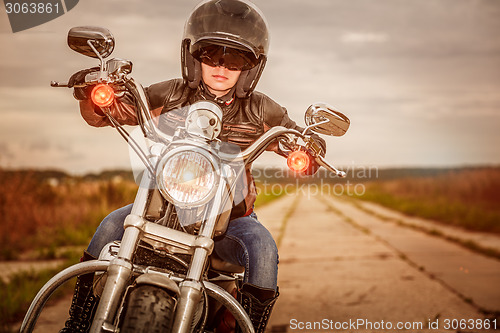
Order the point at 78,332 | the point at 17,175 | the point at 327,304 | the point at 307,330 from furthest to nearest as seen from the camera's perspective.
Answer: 1. the point at 17,175
2. the point at 327,304
3. the point at 307,330
4. the point at 78,332

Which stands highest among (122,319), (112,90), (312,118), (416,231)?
(416,231)

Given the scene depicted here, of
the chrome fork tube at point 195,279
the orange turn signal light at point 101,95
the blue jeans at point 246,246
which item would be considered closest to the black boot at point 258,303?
the blue jeans at point 246,246

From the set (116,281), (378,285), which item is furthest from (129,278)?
(378,285)

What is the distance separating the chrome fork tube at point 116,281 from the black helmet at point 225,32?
92 cm

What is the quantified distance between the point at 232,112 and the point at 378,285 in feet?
11.5

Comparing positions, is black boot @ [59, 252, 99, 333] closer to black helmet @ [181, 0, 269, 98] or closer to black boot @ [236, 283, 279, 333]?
black boot @ [236, 283, 279, 333]

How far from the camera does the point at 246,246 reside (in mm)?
2496

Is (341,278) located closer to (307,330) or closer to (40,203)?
(307,330)

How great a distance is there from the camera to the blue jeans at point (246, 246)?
2.40m

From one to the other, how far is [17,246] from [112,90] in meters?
6.44

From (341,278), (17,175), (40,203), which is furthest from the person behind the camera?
(40,203)

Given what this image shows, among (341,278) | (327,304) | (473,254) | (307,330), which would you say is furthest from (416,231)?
(307,330)

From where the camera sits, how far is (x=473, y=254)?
7.57 metres

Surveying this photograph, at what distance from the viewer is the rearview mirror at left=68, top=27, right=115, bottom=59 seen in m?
2.01
